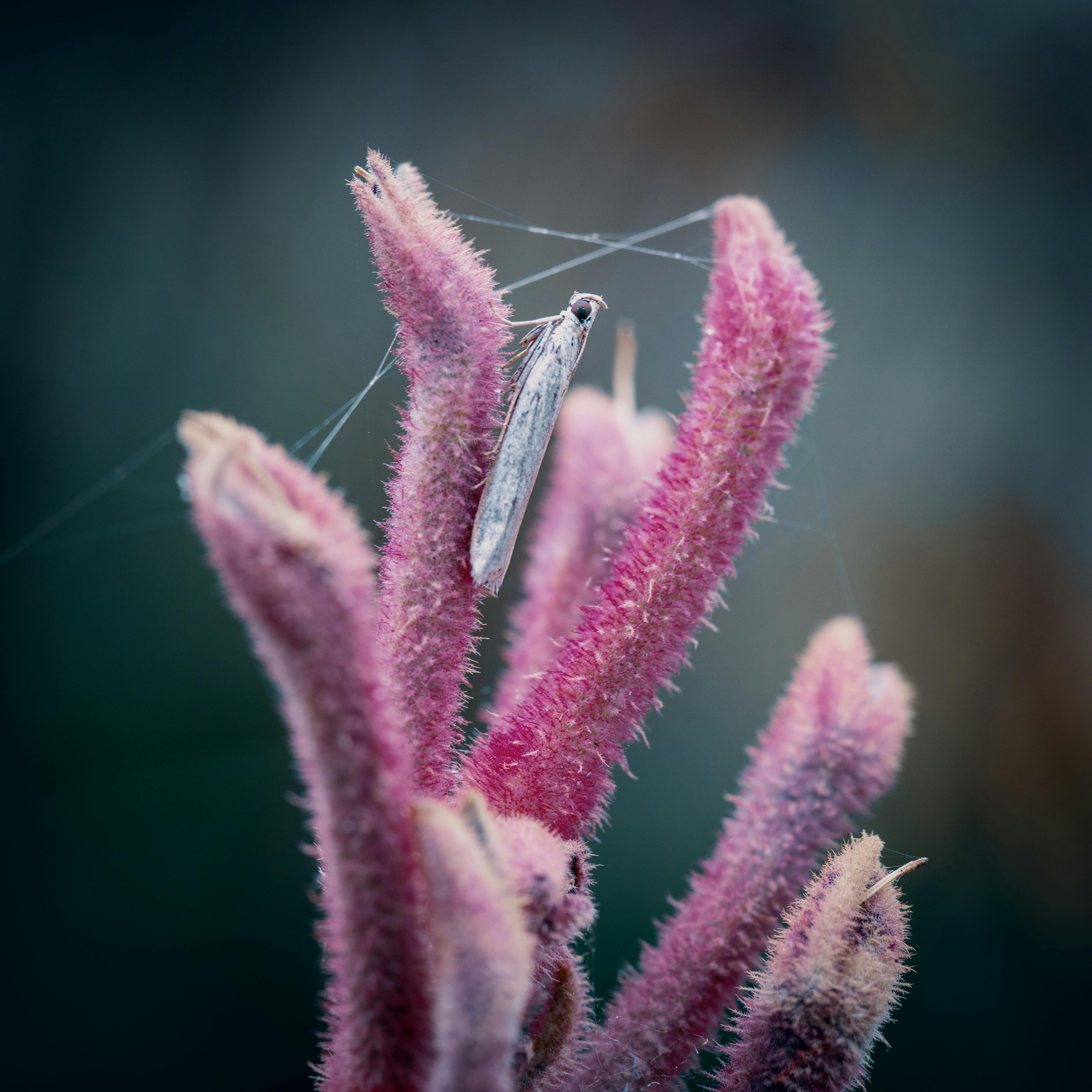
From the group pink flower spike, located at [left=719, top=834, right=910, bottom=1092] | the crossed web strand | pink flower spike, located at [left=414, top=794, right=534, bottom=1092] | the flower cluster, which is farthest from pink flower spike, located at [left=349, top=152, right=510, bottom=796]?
the crossed web strand

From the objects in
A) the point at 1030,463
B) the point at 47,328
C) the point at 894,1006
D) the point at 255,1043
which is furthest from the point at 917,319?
the point at 255,1043

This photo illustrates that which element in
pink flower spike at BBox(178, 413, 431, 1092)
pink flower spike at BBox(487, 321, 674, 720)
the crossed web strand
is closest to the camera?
pink flower spike at BBox(178, 413, 431, 1092)

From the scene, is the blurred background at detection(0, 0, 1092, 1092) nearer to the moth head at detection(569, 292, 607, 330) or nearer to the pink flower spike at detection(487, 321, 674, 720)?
the pink flower spike at detection(487, 321, 674, 720)

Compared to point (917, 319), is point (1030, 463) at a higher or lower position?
lower

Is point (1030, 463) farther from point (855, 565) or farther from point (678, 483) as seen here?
point (678, 483)

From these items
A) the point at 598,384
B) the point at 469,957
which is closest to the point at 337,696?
the point at 469,957
